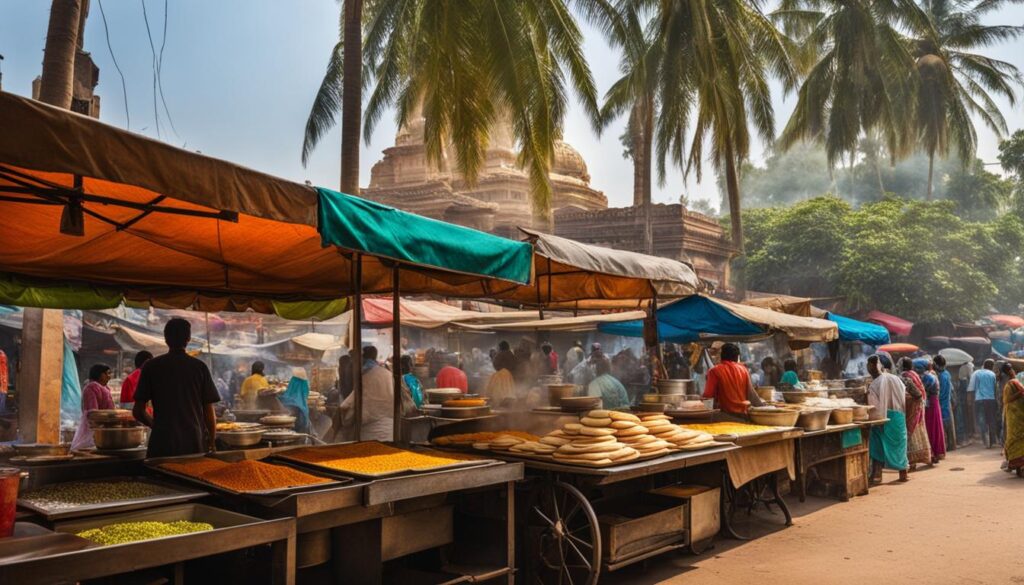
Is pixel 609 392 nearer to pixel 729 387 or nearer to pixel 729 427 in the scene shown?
pixel 729 387

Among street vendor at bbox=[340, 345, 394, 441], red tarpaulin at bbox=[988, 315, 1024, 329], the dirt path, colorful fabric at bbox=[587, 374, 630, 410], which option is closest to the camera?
the dirt path

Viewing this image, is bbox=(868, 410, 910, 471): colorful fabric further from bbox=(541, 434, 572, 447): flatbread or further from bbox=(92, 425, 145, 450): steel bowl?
bbox=(92, 425, 145, 450): steel bowl

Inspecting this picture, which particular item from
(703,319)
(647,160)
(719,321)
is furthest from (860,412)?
(647,160)

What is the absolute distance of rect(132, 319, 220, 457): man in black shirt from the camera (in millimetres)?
4891

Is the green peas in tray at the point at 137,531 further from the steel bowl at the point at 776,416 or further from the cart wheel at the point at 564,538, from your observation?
the steel bowl at the point at 776,416

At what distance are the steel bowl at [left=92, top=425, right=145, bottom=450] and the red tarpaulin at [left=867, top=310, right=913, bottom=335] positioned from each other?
2364 cm

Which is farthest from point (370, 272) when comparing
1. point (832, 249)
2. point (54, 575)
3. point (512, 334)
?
point (832, 249)

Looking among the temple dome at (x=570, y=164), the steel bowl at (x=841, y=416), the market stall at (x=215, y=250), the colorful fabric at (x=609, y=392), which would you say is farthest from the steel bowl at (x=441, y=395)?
the temple dome at (x=570, y=164)

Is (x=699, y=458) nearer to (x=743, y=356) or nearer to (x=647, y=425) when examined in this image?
(x=647, y=425)

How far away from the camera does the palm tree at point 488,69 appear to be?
34.5ft

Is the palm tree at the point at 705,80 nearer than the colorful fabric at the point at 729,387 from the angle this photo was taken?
No

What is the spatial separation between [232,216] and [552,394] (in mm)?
3973

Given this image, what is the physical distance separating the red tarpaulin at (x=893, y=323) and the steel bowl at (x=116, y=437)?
23641mm

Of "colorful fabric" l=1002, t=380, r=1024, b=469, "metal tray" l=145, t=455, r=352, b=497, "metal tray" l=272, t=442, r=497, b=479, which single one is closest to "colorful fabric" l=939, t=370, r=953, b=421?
"colorful fabric" l=1002, t=380, r=1024, b=469
